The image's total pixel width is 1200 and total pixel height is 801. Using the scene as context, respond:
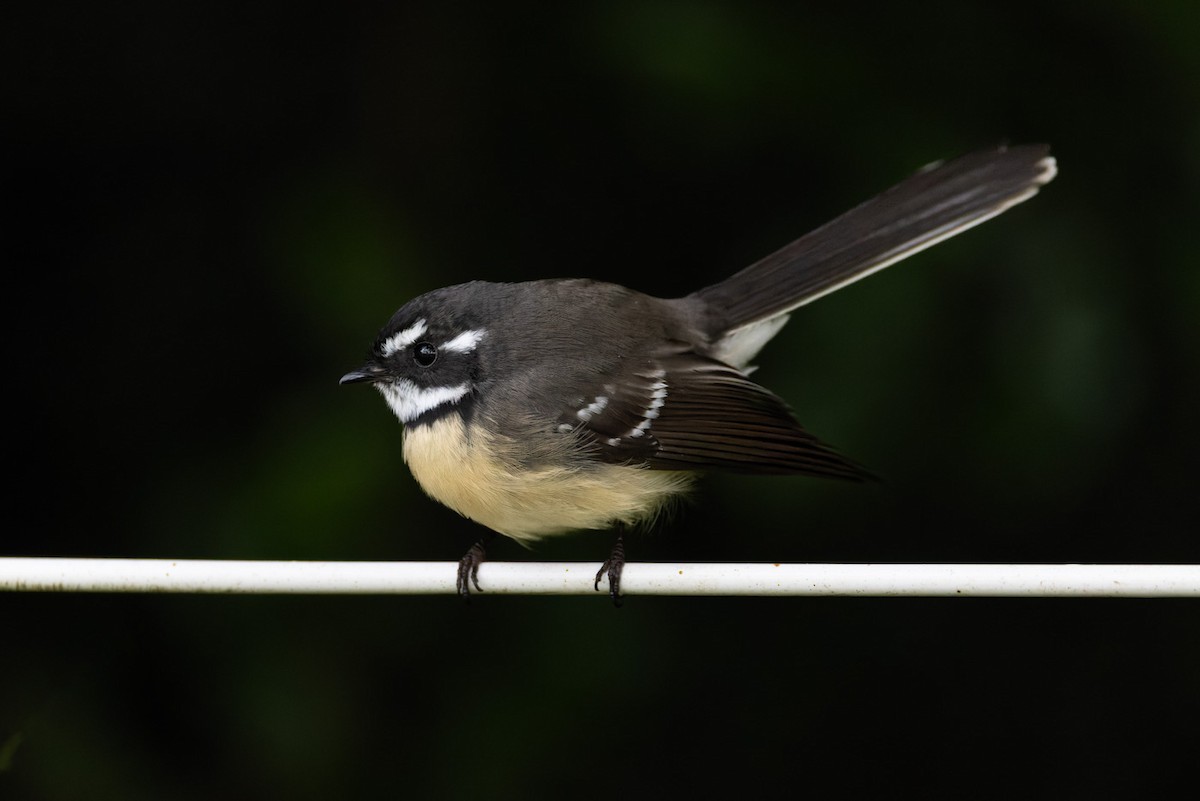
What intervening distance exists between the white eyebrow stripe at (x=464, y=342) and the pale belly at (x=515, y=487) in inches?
7.3

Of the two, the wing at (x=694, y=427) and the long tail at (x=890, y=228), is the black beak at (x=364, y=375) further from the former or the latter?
the long tail at (x=890, y=228)

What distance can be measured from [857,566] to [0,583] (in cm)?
153

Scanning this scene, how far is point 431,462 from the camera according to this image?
321cm

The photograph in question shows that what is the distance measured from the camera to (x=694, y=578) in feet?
7.33

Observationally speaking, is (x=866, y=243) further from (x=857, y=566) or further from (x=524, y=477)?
(x=857, y=566)

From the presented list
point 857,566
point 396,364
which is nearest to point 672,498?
point 396,364

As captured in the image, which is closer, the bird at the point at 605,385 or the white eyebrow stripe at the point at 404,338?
the bird at the point at 605,385

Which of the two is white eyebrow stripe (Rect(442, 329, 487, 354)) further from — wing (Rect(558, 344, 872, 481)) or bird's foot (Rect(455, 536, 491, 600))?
bird's foot (Rect(455, 536, 491, 600))

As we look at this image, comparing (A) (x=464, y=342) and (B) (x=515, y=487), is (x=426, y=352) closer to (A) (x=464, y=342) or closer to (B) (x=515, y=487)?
(A) (x=464, y=342)

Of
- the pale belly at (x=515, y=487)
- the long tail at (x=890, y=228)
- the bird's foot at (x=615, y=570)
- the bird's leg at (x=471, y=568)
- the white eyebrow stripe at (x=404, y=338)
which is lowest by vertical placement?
the bird's leg at (x=471, y=568)

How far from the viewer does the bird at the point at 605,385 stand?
3.14 meters

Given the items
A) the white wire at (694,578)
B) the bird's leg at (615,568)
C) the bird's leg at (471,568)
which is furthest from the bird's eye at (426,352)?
the white wire at (694,578)

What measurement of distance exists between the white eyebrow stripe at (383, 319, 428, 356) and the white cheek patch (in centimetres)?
10

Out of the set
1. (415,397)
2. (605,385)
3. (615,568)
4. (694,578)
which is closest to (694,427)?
(605,385)
